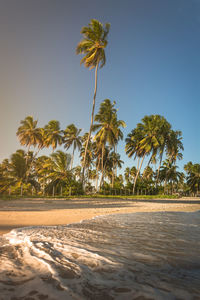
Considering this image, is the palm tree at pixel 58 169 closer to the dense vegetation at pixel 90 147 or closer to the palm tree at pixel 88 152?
the dense vegetation at pixel 90 147

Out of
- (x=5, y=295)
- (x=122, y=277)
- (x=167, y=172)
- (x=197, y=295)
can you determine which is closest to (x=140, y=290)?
(x=122, y=277)

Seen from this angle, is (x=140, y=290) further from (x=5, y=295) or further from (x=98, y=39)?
(x=98, y=39)

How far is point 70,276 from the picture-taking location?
1585 mm

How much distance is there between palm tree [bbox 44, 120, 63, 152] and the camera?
107ft

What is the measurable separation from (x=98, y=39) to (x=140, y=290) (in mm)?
24604

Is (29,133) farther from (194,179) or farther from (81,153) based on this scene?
(194,179)

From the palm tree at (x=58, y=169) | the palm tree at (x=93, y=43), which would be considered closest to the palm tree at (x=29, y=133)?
the palm tree at (x=58, y=169)

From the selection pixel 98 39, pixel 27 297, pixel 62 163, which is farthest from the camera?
pixel 62 163

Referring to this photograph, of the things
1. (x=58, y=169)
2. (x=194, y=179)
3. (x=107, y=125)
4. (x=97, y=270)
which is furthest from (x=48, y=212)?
(x=194, y=179)

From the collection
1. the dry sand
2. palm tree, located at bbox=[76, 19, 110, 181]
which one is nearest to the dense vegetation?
palm tree, located at bbox=[76, 19, 110, 181]

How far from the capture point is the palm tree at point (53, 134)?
3250cm

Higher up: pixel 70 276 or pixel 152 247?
A: pixel 70 276

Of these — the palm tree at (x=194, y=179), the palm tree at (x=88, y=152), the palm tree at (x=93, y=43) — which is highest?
the palm tree at (x=93, y=43)

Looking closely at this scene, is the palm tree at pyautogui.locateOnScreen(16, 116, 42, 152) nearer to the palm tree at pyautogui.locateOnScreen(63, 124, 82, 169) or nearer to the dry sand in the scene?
the palm tree at pyautogui.locateOnScreen(63, 124, 82, 169)
